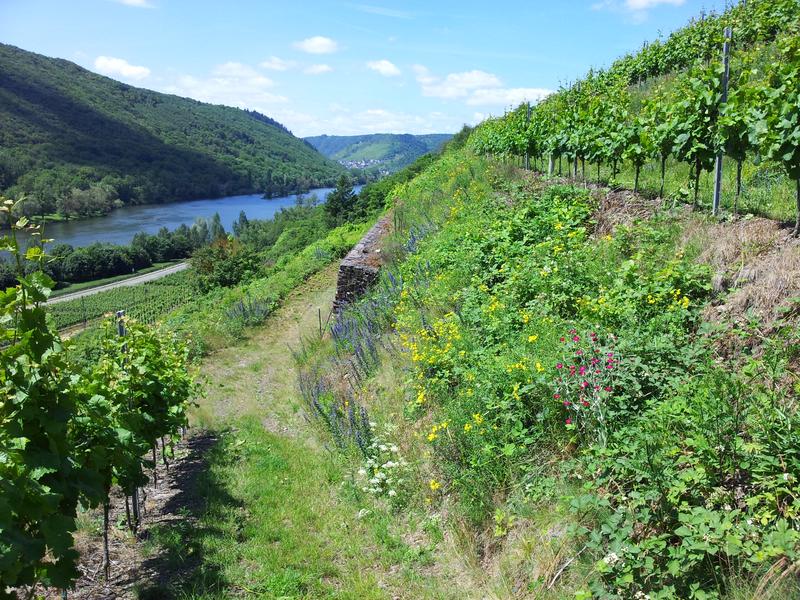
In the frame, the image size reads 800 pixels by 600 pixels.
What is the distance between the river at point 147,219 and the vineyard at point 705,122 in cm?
10523

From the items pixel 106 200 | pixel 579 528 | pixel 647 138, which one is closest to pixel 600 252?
pixel 647 138

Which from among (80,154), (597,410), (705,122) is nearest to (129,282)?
(80,154)

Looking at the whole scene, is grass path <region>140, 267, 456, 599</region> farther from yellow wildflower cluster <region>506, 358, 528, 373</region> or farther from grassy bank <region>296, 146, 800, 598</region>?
yellow wildflower cluster <region>506, 358, 528, 373</region>

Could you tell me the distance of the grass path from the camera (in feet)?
14.0

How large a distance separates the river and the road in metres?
15.7

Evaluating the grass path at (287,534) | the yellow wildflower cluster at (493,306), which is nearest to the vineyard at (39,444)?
the grass path at (287,534)

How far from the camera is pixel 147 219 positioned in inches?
5512

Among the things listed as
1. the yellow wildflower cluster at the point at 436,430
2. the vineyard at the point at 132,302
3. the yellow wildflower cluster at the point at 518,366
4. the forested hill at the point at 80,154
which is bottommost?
the vineyard at the point at 132,302

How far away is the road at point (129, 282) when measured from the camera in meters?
80.1

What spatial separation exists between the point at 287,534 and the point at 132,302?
79.3 m

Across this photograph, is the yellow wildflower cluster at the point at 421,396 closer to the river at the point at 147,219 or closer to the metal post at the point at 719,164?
the metal post at the point at 719,164

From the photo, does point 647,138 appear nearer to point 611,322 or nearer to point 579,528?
point 611,322

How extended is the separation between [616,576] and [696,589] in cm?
45

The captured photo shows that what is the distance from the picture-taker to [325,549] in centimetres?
495
